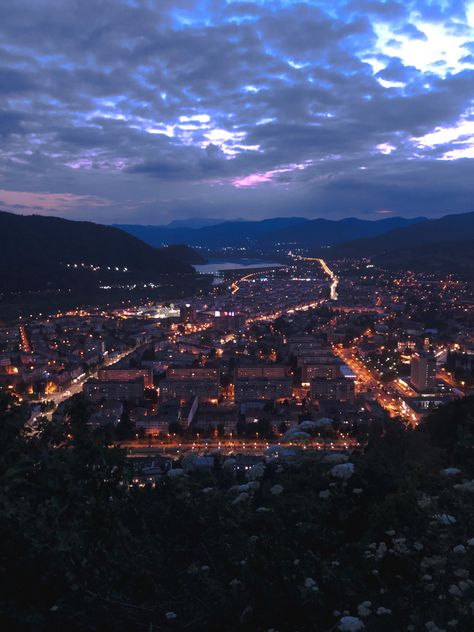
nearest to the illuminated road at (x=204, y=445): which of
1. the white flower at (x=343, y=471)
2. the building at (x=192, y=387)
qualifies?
the building at (x=192, y=387)

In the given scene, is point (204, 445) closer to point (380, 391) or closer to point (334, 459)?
point (380, 391)

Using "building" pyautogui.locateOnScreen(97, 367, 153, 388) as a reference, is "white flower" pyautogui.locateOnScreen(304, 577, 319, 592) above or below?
above

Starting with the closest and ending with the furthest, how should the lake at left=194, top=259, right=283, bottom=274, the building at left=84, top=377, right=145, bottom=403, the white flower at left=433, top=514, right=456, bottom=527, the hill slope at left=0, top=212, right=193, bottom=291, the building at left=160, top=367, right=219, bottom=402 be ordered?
1. the white flower at left=433, top=514, right=456, bottom=527
2. the building at left=84, top=377, right=145, bottom=403
3. the building at left=160, top=367, right=219, bottom=402
4. the hill slope at left=0, top=212, right=193, bottom=291
5. the lake at left=194, top=259, right=283, bottom=274

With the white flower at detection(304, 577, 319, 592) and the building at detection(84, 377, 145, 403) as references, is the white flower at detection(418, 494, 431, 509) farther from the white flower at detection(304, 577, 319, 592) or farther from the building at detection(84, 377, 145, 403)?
the building at detection(84, 377, 145, 403)

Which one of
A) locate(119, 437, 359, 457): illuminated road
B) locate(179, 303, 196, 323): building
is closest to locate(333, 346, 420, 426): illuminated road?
Answer: locate(119, 437, 359, 457): illuminated road

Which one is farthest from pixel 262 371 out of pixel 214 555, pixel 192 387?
pixel 214 555

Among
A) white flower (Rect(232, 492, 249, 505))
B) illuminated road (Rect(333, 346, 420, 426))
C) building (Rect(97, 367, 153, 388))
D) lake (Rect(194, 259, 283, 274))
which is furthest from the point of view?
lake (Rect(194, 259, 283, 274))

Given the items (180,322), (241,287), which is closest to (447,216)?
(241,287)

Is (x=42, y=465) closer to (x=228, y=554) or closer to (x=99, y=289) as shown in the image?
(x=228, y=554)
